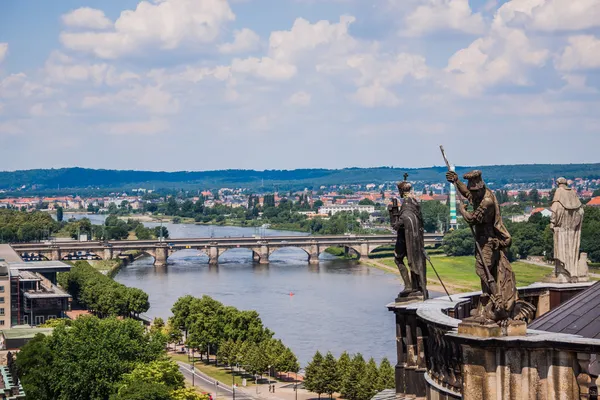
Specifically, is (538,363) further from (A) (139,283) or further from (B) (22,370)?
(A) (139,283)

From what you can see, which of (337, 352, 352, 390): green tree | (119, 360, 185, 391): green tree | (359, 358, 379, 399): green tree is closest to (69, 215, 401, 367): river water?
(337, 352, 352, 390): green tree

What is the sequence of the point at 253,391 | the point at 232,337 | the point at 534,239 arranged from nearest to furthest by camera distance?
1. the point at 253,391
2. the point at 232,337
3. the point at 534,239

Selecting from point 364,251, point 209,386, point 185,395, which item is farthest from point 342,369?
point 364,251

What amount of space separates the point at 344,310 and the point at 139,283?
3386 cm

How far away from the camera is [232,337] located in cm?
6575

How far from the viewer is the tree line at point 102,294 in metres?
82.8

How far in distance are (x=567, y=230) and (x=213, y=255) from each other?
123935 mm

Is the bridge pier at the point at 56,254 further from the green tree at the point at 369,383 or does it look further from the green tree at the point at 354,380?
the green tree at the point at 369,383

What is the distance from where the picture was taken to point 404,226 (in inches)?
653

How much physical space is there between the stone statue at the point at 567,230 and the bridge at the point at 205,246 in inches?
4714

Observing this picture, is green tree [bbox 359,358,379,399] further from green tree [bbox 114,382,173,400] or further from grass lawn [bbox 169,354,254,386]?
grass lawn [bbox 169,354,254,386]

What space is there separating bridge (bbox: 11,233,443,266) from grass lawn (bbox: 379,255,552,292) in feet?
40.4

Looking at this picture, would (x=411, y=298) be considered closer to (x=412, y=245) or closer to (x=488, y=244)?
(x=412, y=245)

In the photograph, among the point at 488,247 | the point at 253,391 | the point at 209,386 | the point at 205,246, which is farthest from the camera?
the point at 205,246
